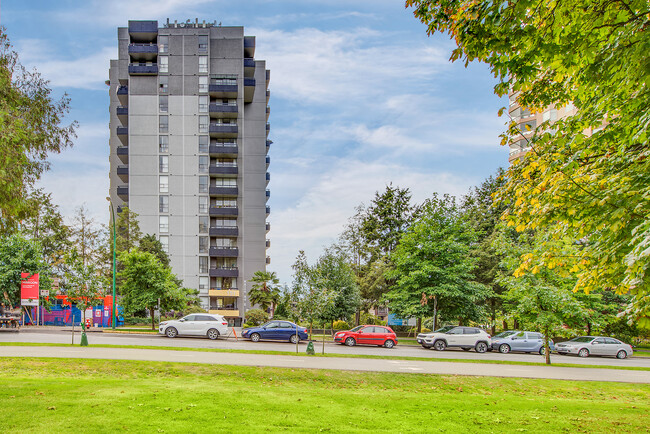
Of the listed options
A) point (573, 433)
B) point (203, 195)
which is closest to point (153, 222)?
point (203, 195)

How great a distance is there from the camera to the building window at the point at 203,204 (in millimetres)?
60938

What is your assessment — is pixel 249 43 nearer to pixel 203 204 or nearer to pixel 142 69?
pixel 142 69

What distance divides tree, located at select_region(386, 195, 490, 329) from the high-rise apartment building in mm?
28697

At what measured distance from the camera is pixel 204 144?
202 ft

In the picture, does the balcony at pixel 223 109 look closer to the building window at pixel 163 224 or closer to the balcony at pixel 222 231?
the building window at pixel 163 224

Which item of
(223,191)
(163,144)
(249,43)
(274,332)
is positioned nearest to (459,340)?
(274,332)

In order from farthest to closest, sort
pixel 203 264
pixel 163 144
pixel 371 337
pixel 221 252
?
pixel 163 144 < pixel 203 264 < pixel 221 252 < pixel 371 337

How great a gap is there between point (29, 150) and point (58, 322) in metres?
40.3

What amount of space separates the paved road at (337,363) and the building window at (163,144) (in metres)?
42.8

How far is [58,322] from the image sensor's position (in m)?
45.4

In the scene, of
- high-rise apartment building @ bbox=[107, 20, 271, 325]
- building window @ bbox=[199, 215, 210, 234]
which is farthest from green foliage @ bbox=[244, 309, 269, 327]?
building window @ bbox=[199, 215, 210, 234]

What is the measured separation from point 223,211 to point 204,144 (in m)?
9.11

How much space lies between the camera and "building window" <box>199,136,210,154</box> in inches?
2420

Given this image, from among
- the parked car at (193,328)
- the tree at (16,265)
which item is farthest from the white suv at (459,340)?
the tree at (16,265)
